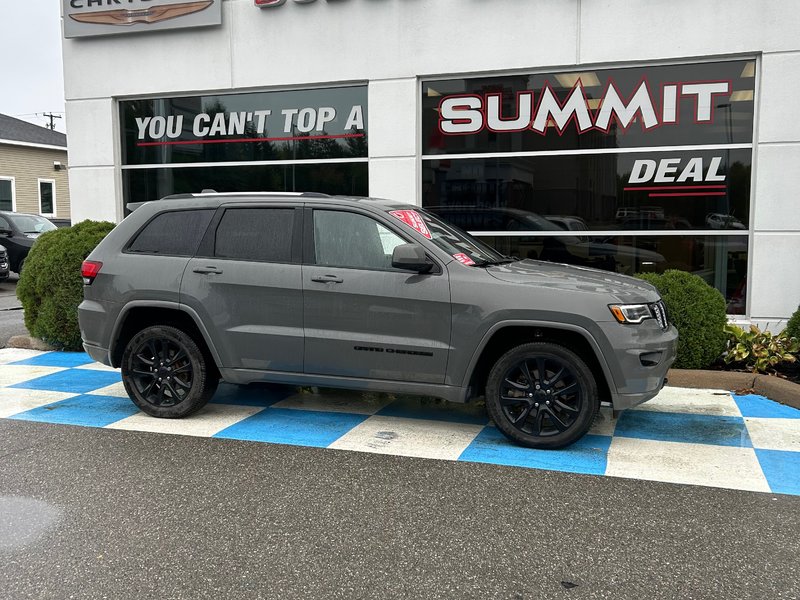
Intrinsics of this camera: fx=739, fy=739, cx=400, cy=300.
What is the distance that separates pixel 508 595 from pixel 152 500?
2.20 m

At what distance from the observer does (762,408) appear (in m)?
6.49

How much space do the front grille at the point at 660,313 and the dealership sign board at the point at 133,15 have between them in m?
7.84

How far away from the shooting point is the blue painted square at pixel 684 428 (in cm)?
557

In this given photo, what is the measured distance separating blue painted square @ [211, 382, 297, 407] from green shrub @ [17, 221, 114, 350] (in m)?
2.70

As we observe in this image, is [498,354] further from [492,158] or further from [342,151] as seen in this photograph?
[342,151]

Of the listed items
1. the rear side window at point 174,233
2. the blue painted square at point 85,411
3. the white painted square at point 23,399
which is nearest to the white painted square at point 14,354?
the white painted square at point 23,399

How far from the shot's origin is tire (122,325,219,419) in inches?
233

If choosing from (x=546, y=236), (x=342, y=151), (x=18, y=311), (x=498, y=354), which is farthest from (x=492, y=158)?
(x=18, y=311)

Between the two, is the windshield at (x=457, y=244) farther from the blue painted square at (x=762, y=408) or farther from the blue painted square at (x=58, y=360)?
the blue painted square at (x=58, y=360)

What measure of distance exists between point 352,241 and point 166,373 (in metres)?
1.89

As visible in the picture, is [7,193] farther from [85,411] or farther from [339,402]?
[339,402]

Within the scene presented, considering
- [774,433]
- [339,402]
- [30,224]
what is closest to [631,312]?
[774,433]

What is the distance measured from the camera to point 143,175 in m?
11.5

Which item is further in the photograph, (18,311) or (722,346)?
(18,311)
